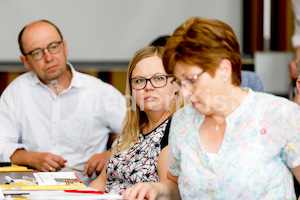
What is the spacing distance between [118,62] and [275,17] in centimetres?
138

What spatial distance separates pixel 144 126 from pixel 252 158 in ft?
2.72

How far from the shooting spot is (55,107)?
3145 mm

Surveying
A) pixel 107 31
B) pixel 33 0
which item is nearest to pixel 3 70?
pixel 33 0

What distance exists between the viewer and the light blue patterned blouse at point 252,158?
1491 millimetres

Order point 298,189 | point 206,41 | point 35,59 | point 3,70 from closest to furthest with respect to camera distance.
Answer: point 206,41 < point 298,189 < point 35,59 < point 3,70

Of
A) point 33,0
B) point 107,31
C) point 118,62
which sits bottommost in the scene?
point 118,62

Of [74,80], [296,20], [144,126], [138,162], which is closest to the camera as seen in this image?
[138,162]

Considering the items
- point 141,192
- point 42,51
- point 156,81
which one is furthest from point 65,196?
point 42,51

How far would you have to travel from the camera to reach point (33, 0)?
4199 mm

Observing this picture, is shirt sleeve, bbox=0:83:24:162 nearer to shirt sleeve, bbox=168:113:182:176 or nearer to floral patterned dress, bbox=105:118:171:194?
floral patterned dress, bbox=105:118:171:194

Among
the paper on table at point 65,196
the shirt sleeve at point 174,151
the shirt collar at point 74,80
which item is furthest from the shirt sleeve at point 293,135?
the shirt collar at point 74,80

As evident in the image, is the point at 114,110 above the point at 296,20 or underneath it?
underneath

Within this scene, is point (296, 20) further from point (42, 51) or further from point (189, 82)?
point (189, 82)

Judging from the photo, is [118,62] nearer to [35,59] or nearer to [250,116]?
[35,59]
